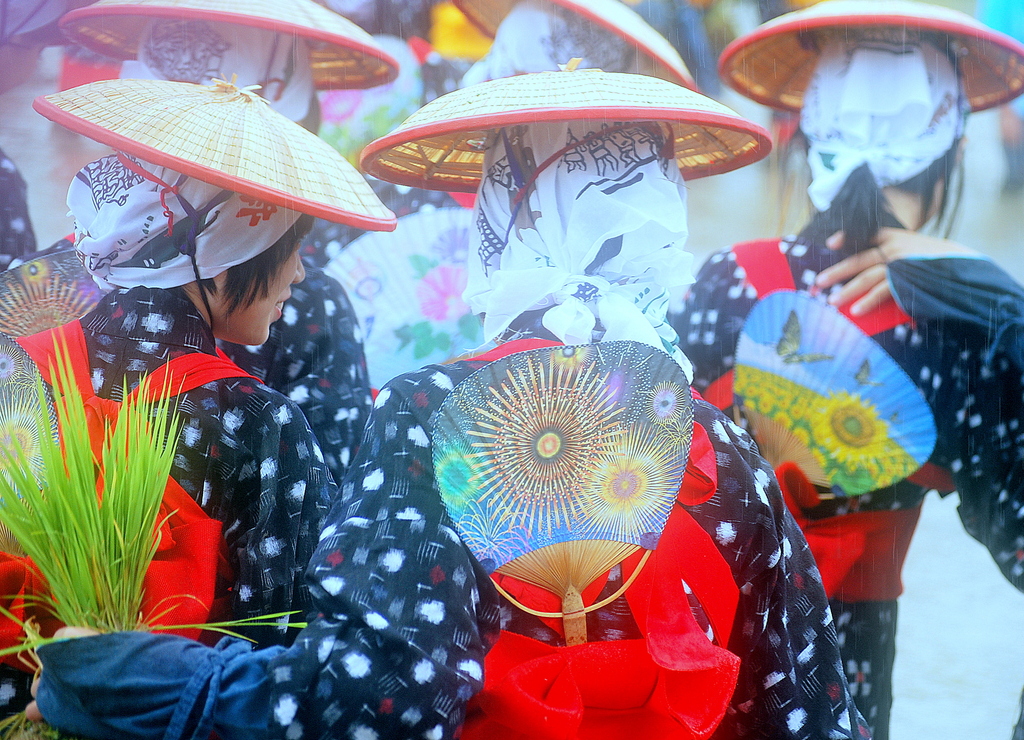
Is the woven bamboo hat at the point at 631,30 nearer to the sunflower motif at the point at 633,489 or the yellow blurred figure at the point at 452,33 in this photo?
the yellow blurred figure at the point at 452,33

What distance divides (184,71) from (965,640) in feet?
9.79

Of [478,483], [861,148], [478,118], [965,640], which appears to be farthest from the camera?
[965,640]

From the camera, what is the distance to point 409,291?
2.23 meters

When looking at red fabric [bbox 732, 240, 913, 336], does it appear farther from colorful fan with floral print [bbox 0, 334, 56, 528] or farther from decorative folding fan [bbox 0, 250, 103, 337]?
colorful fan with floral print [bbox 0, 334, 56, 528]

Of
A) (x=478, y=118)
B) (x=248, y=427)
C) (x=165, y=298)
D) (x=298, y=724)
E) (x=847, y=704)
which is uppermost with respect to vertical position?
(x=478, y=118)

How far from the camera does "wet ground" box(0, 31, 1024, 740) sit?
2.32 m

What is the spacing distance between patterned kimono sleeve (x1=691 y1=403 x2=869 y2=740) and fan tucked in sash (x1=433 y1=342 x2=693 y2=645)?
92 millimetres

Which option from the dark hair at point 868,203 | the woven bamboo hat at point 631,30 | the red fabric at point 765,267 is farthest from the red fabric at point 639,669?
the woven bamboo hat at point 631,30

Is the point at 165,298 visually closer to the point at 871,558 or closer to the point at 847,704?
the point at 847,704

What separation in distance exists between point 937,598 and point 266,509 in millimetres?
2949

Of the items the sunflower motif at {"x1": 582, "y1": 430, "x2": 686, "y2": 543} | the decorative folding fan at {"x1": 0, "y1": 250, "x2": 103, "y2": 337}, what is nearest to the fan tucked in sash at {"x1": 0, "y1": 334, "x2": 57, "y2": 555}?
the decorative folding fan at {"x1": 0, "y1": 250, "x2": 103, "y2": 337}

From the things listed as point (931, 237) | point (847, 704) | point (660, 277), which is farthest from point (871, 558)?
point (660, 277)

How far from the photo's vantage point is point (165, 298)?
134cm

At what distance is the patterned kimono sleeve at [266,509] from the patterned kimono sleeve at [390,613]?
279 mm
